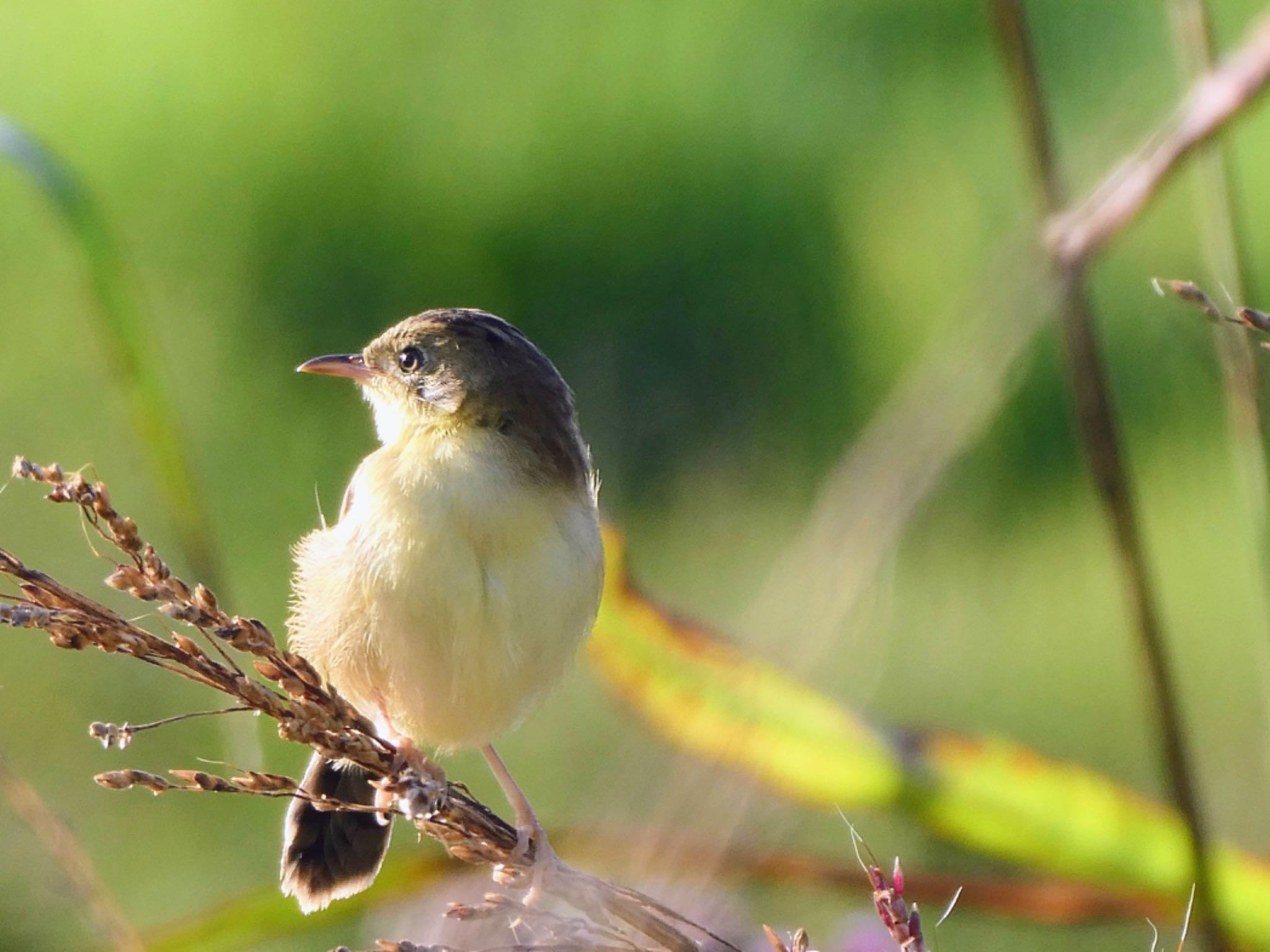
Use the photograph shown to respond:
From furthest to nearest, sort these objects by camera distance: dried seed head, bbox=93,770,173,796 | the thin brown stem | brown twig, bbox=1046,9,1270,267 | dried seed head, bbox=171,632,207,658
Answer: the thin brown stem → dried seed head, bbox=171,632,207,658 → dried seed head, bbox=93,770,173,796 → brown twig, bbox=1046,9,1270,267

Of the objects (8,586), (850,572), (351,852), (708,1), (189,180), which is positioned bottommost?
(351,852)

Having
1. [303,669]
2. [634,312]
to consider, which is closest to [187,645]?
[303,669]

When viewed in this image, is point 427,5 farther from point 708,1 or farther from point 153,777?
point 153,777

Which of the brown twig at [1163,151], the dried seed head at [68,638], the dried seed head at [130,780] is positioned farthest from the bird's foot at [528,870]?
the brown twig at [1163,151]

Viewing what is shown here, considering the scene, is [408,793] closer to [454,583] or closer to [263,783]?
[263,783]

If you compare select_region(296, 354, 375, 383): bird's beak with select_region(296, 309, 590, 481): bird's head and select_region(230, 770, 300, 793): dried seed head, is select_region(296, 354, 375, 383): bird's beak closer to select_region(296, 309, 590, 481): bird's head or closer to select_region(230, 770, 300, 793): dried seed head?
select_region(296, 309, 590, 481): bird's head

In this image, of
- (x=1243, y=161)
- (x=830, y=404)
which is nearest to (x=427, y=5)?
(x=830, y=404)

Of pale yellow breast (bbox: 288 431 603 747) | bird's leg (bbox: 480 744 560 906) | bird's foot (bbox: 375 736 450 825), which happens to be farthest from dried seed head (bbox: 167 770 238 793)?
pale yellow breast (bbox: 288 431 603 747)
